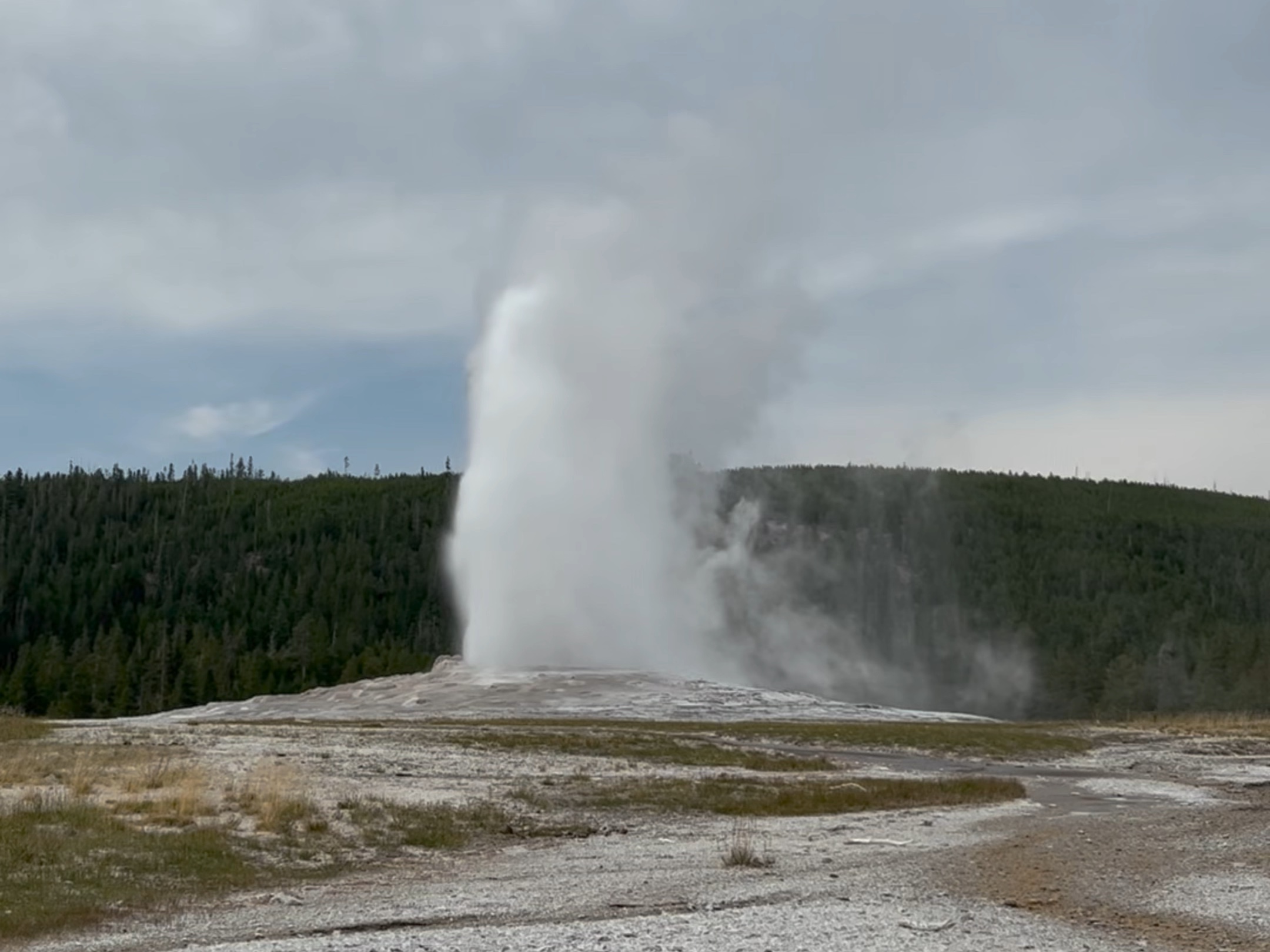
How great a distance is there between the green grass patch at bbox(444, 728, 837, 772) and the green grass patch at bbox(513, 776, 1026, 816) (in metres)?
4.90

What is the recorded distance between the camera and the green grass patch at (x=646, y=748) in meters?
38.9

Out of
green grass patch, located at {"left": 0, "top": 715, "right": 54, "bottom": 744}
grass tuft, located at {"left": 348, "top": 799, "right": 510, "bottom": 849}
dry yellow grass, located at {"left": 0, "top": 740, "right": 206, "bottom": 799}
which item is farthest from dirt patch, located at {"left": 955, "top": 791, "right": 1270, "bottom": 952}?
green grass patch, located at {"left": 0, "top": 715, "right": 54, "bottom": 744}

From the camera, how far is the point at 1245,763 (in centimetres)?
4541

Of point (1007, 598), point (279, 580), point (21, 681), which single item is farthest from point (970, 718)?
point (279, 580)

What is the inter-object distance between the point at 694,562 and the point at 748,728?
50.2 metres

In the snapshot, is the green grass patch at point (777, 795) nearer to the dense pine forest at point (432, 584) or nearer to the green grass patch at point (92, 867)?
the green grass patch at point (92, 867)

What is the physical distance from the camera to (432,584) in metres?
155

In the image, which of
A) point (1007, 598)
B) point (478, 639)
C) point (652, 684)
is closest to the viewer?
point (652, 684)

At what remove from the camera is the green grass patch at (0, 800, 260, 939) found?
48.3 feet

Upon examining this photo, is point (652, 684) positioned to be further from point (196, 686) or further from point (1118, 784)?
point (196, 686)

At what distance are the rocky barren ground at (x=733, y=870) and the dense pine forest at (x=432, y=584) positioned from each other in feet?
228

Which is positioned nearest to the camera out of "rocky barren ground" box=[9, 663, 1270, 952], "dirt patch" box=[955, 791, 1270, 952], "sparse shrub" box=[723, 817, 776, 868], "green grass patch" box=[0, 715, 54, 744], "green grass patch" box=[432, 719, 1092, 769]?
"rocky barren ground" box=[9, 663, 1270, 952]

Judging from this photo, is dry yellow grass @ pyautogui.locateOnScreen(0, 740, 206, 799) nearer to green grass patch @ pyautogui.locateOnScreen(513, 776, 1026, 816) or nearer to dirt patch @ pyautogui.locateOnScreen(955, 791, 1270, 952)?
green grass patch @ pyautogui.locateOnScreen(513, 776, 1026, 816)

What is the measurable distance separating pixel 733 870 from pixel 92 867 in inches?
324
